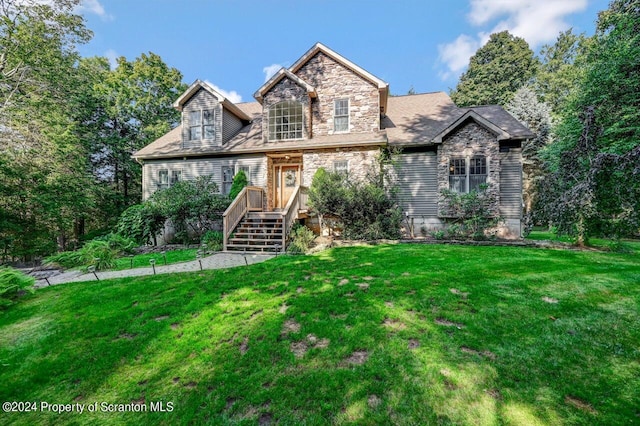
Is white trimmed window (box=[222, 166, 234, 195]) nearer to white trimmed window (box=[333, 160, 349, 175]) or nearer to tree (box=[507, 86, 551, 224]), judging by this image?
white trimmed window (box=[333, 160, 349, 175])

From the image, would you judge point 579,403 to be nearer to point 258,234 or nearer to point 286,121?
point 258,234

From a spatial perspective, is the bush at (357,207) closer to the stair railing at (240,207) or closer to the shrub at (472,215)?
the shrub at (472,215)

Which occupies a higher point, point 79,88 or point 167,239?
point 79,88

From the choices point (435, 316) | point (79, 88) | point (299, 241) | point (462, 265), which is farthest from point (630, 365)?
point (79, 88)

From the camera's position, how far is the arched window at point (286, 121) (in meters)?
13.6

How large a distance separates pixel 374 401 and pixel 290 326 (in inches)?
69.8

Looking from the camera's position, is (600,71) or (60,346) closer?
(60,346)

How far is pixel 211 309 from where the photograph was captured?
4805 millimetres

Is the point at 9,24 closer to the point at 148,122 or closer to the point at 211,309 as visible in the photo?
the point at 148,122

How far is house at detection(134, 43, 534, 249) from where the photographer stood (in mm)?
11234

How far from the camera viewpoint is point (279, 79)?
13.6 meters

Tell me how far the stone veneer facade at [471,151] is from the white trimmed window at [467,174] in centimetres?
18

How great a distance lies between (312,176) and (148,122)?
18.1 m

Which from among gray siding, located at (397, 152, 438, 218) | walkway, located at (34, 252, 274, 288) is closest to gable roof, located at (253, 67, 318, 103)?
gray siding, located at (397, 152, 438, 218)
